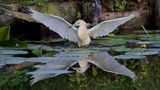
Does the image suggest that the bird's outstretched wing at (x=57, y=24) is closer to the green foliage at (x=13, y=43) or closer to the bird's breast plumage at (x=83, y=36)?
the bird's breast plumage at (x=83, y=36)

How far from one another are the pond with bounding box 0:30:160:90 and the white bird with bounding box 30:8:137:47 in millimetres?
156

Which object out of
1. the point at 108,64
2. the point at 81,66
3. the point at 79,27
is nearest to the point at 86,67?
the point at 81,66

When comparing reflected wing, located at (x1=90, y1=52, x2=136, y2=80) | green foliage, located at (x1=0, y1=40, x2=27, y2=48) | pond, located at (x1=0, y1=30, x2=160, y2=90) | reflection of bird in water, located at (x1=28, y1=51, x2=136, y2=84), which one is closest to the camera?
pond, located at (x1=0, y1=30, x2=160, y2=90)

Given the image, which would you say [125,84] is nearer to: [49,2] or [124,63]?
[124,63]

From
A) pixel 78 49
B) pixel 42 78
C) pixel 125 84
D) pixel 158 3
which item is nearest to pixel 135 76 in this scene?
pixel 125 84

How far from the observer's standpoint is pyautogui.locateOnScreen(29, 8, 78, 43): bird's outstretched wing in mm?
8938

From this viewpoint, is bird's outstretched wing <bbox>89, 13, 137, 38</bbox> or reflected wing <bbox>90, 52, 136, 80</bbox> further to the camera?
bird's outstretched wing <bbox>89, 13, 137, 38</bbox>

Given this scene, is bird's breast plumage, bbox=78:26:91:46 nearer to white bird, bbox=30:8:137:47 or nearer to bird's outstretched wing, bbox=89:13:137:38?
white bird, bbox=30:8:137:47

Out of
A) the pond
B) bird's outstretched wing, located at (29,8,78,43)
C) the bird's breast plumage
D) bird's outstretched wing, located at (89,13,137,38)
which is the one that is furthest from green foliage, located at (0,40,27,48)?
bird's outstretched wing, located at (89,13,137,38)

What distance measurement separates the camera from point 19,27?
11.6 m

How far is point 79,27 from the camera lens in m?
8.95

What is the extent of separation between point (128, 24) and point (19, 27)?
8.01 ft

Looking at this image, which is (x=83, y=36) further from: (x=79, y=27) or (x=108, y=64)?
(x=108, y=64)

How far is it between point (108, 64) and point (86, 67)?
0.38 meters
